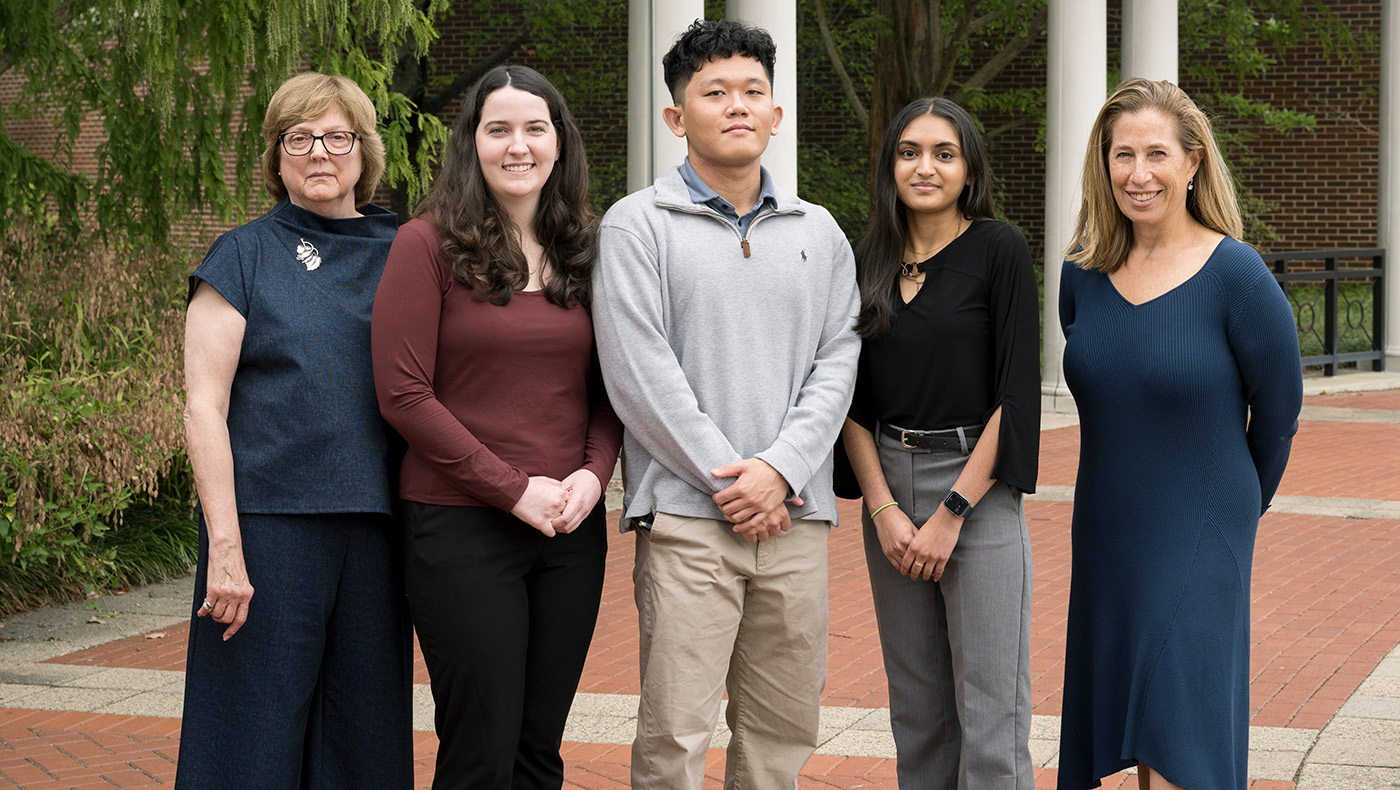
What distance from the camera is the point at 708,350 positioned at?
3.10 m

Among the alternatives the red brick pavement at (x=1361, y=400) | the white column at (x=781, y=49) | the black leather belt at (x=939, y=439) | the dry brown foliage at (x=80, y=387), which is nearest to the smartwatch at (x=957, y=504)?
the black leather belt at (x=939, y=439)

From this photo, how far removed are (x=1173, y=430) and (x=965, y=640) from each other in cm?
68

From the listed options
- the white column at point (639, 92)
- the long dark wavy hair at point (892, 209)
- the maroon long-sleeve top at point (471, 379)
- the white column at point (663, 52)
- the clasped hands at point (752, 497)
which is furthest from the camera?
the white column at point (639, 92)

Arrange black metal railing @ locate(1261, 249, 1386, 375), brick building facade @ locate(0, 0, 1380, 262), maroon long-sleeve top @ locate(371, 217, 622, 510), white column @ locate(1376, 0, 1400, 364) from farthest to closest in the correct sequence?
brick building facade @ locate(0, 0, 1380, 262)
white column @ locate(1376, 0, 1400, 364)
black metal railing @ locate(1261, 249, 1386, 375)
maroon long-sleeve top @ locate(371, 217, 622, 510)

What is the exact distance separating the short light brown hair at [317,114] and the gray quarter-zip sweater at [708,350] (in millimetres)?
558

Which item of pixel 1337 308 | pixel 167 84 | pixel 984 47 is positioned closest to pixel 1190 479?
pixel 167 84

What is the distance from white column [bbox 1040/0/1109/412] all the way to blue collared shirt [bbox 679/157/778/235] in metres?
10.2

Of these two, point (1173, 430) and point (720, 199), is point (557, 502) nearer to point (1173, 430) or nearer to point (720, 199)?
point (720, 199)

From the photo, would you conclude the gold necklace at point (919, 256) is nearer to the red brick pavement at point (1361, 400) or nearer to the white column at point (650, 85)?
the white column at point (650, 85)

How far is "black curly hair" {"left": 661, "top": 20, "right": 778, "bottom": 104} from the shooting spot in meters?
3.13

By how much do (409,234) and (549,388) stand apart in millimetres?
442


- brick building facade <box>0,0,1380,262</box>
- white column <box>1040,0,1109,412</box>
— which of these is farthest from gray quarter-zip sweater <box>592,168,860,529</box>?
brick building facade <box>0,0,1380,262</box>

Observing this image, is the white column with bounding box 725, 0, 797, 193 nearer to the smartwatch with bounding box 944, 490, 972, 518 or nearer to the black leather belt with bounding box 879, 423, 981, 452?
the black leather belt with bounding box 879, 423, 981, 452

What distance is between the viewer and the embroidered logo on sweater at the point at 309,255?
3.09 meters
